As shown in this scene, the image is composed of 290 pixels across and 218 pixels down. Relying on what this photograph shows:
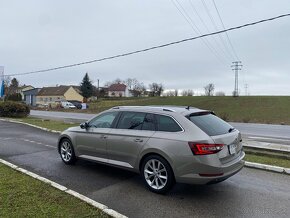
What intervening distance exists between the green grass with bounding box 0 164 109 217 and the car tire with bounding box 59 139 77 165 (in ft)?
4.97

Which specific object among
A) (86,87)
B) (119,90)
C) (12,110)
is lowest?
(12,110)

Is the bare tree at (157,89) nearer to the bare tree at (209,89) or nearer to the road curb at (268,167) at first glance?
the bare tree at (209,89)

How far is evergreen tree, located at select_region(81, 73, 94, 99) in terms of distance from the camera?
83375 millimetres

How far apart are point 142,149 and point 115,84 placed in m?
125

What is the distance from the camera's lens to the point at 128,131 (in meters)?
6.02

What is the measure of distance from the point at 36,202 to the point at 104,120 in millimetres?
2472

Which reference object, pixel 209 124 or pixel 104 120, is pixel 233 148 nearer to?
pixel 209 124

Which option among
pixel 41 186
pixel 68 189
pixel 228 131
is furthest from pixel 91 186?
pixel 228 131

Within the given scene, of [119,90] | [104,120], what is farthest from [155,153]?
[119,90]

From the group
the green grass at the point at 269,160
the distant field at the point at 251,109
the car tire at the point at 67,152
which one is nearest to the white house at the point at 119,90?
the distant field at the point at 251,109

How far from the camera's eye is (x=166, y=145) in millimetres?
5246

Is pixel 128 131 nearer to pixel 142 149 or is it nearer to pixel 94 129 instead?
pixel 142 149

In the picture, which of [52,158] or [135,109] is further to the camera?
[52,158]

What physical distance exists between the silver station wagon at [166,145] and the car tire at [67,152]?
739 millimetres
